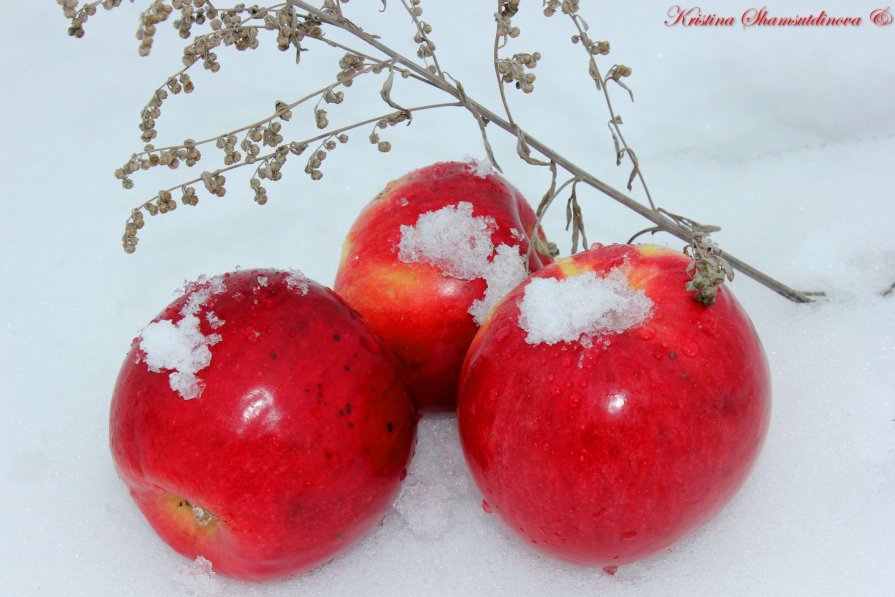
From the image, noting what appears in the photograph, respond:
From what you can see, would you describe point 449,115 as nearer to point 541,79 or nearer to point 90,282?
point 541,79

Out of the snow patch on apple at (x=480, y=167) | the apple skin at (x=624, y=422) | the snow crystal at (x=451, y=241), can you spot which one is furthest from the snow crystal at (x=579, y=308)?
the snow patch on apple at (x=480, y=167)

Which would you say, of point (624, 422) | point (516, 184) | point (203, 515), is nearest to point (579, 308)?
point (624, 422)

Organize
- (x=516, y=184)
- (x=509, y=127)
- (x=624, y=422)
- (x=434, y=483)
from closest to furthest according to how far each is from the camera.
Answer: (x=624, y=422)
(x=509, y=127)
(x=434, y=483)
(x=516, y=184)

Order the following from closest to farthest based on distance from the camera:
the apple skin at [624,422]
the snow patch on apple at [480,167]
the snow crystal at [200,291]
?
the apple skin at [624,422]
the snow crystal at [200,291]
the snow patch on apple at [480,167]

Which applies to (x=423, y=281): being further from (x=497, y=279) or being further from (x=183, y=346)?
(x=183, y=346)

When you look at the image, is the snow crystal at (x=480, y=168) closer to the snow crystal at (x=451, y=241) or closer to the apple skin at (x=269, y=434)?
the snow crystal at (x=451, y=241)

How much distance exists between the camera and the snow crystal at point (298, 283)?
83 cm

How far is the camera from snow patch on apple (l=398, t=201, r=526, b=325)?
2.89 feet

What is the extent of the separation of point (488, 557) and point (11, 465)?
524 mm

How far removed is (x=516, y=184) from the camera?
1.31m

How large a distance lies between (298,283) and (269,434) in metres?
0.15

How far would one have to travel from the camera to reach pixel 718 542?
0.87 meters

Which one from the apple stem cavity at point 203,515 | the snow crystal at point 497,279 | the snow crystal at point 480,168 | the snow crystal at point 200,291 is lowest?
the apple stem cavity at point 203,515

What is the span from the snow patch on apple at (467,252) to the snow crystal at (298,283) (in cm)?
10
